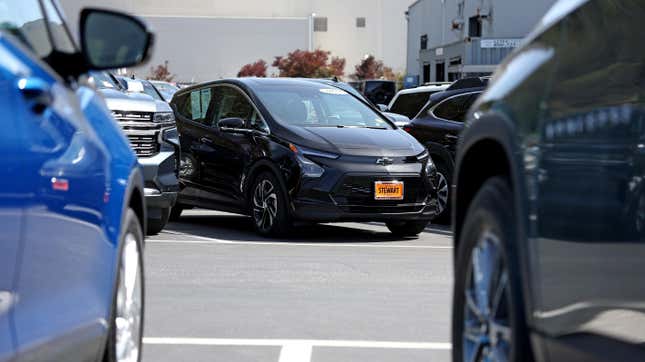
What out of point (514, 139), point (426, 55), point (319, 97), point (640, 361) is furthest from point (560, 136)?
point (426, 55)

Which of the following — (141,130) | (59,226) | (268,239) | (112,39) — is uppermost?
(112,39)

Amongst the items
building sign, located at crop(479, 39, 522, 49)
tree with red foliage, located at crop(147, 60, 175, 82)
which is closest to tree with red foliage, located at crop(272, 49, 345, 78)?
tree with red foliage, located at crop(147, 60, 175, 82)

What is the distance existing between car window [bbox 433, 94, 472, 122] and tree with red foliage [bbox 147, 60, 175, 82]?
99013mm

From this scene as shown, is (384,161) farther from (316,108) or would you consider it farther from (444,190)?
(444,190)

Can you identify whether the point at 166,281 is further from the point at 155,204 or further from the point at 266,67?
the point at 266,67

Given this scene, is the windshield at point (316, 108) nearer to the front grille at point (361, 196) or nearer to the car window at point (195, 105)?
the car window at point (195, 105)

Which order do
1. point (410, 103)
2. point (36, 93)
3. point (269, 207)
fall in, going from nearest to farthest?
point (36, 93) → point (269, 207) → point (410, 103)

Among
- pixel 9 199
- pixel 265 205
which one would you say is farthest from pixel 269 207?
pixel 9 199

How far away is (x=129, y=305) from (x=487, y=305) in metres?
1.59

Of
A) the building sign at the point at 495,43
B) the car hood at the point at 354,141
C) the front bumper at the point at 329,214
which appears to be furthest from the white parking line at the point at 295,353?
the building sign at the point at 495,43

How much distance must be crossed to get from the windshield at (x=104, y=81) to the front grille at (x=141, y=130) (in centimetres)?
134

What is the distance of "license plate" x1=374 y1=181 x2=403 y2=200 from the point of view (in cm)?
1342

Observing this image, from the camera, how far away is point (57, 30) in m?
4.93

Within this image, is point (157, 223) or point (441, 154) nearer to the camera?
point (157, 223)
